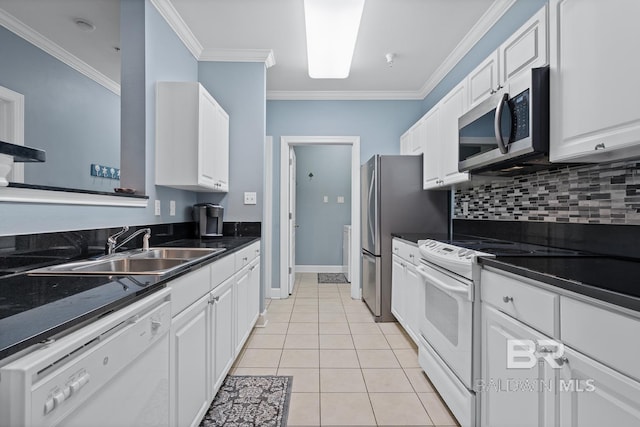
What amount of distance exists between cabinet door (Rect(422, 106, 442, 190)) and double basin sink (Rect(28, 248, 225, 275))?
2.00 meters

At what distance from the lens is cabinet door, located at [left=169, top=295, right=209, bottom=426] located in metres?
1.21

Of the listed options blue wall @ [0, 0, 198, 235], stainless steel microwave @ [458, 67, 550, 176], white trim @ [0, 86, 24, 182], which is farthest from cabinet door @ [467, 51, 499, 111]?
white trim @ [0, 86, 24, 182]

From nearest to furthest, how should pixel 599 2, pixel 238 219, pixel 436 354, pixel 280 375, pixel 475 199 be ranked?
pixel 599 2 → pixel 436 354 → pixel 280 375 → pixel 475 199 → pixel 238 219

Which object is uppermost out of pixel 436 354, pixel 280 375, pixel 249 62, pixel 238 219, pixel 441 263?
pixel 249 62

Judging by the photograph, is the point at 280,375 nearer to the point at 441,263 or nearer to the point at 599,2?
the point at 441,263

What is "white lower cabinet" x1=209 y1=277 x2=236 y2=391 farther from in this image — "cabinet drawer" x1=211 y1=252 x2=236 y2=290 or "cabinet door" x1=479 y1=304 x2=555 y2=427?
"cabinet door" x1=479 y1=304 x2=555 y2=427

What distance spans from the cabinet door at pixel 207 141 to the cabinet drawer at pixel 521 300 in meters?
1.93

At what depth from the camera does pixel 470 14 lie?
2.50 meters

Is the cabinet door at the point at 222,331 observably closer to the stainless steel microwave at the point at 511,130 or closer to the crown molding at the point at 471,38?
the stainless steel microwave at the point at 511,130

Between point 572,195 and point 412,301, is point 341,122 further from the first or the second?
point 572,195

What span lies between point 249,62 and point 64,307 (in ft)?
9.66

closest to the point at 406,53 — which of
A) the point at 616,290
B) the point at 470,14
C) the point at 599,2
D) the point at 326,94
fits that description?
the point at 470,14

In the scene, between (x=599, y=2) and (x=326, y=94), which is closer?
(x=599, y=2)

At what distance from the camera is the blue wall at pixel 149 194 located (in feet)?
4.17
